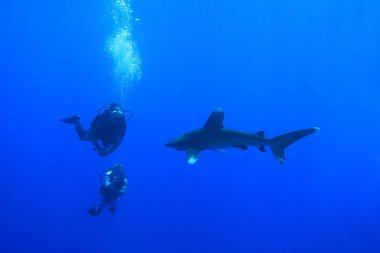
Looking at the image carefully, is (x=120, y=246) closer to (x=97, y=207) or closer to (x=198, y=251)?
(x=198, y=251)

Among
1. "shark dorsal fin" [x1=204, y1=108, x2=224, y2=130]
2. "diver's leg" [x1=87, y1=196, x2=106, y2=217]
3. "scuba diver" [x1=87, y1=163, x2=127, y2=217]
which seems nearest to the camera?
"shark dorsal fin" [x1=204, y1=108, x2=224, y2=130]

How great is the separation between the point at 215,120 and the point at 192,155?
2.50 feet

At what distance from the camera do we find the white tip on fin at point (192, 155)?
757 centimetres

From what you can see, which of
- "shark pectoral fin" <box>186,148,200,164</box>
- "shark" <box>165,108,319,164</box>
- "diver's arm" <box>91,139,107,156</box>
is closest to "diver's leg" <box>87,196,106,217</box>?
"diver's arm" <box>91,139,107,156</box>

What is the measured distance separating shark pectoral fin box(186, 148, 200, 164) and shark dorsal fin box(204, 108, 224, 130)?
512 mm

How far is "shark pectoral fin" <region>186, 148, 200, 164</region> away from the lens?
7.58 m

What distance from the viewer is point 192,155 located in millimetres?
7711

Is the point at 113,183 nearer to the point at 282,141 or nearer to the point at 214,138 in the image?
the point at 214,138

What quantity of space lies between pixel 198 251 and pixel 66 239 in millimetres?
20144

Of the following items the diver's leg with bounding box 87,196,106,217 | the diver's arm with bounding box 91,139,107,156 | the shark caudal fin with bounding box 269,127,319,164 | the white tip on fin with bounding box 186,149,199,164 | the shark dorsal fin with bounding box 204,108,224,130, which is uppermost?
the diver's leg with bounding box 87,196,106,217

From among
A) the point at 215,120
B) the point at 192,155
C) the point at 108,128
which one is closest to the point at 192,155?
the point at 192,155

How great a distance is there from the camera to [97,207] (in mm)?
16125

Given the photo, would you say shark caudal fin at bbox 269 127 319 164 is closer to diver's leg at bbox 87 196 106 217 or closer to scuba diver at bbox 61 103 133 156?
scuba diver at bbox 61 103 133 156

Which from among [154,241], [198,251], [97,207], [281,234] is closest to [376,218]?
[281,234]
